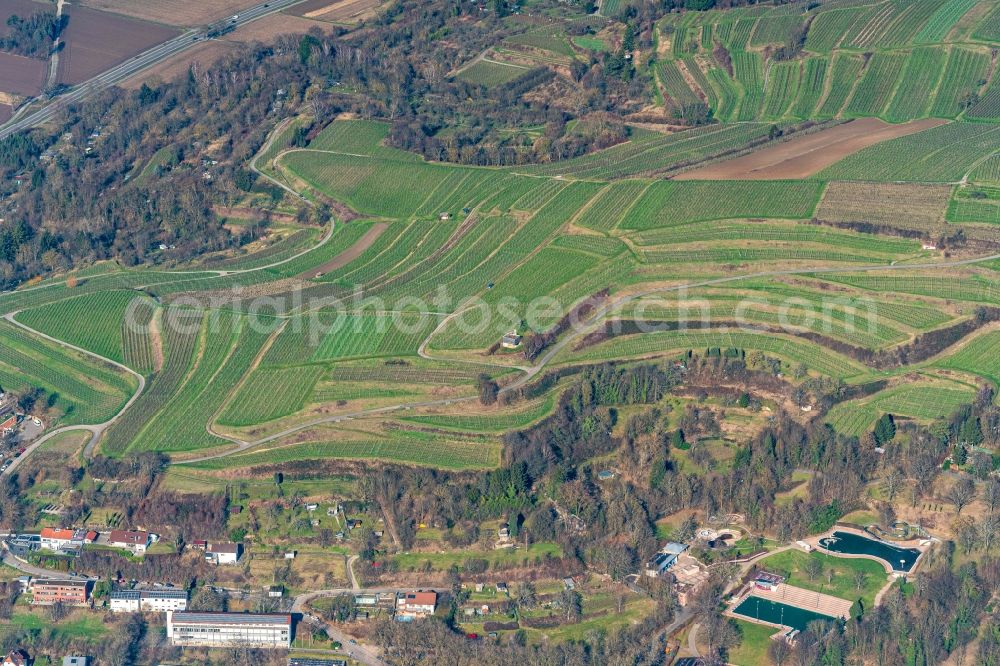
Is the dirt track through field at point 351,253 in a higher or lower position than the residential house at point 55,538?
higher

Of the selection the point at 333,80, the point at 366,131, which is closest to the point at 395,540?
the point at 366,131

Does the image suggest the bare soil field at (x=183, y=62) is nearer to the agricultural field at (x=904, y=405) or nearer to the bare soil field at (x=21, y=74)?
the bare soil field at (x=21, y=74)

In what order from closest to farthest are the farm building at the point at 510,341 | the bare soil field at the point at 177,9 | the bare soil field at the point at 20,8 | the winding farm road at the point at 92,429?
1. the winding farm road at the point at 92,429
2. the farm building at the point at 510,341
3. the bare soil field at the point at 177,9
4. the bare soil field at the point at 20,8

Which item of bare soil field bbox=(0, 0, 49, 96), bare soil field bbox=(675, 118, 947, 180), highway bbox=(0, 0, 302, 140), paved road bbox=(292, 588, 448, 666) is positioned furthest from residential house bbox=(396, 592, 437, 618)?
bare soil field bbox=(0, 0, 49, 96)

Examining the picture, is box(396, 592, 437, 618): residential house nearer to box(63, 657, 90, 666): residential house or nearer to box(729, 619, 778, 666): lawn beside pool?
box(729, 619, 778, 666): lawn beside pool

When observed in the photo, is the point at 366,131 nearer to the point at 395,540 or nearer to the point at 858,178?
the point at 858,178

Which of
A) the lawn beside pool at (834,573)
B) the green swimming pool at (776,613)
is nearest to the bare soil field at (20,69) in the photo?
the lawn beside pool at (834,573)
